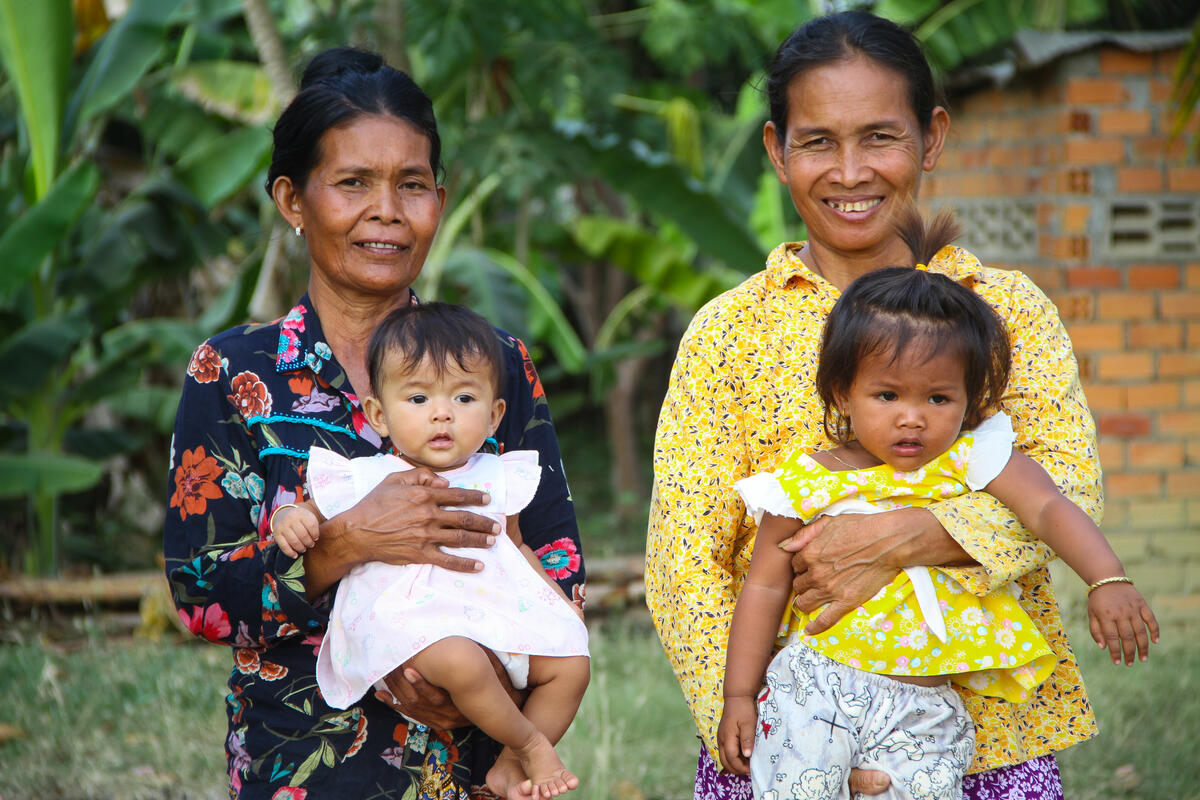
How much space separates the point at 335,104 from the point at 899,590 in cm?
135

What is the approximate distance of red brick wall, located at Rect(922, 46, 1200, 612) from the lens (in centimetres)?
588

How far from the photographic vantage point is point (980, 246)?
638cm

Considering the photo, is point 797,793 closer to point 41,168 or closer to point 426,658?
point 426,658

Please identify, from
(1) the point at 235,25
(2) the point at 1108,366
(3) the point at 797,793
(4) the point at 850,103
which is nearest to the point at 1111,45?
(2) the point at 1108,366

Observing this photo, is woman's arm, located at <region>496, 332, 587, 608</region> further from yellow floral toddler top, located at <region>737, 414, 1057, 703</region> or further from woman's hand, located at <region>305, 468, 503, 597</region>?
yellow floral toddler top, located at <region>737, 414, 1057, 703</region>

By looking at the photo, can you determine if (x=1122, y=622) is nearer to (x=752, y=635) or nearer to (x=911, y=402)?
(x=911, y=402)

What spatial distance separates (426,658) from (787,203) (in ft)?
22.4

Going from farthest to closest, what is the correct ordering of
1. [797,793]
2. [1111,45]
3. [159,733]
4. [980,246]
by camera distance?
[980,246], [1111,45], [159,733], [797,793]

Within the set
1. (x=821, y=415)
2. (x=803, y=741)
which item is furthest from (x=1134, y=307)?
(x=803, y=741)

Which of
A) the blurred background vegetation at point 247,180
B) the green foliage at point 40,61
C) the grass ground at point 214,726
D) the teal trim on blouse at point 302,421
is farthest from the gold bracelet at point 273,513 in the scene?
the green foliage at point 40,61

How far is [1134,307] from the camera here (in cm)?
591

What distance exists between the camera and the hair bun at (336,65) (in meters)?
2.29

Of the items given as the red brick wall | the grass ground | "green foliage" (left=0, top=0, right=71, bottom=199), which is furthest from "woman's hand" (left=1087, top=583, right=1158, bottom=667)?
"green foliage" (left=0, top=0, right=71, bottom=199)

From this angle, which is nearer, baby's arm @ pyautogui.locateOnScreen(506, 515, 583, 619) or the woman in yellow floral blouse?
the woman in yellow floral blouse
